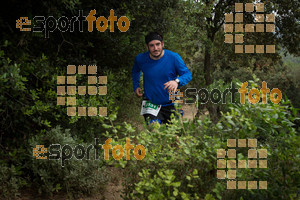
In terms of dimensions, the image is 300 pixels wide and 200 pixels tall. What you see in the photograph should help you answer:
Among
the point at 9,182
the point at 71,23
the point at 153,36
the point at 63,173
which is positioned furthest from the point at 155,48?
the point at 9,182

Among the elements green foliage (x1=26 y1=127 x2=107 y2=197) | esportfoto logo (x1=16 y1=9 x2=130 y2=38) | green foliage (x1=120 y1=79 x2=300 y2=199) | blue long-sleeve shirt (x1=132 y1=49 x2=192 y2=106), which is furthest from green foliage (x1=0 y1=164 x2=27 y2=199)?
blue long-sleeve shirt (x1=132 y1=49 x2=192 y2=106)

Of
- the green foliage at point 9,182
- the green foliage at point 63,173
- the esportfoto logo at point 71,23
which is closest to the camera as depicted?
the green foliage at point 9,182

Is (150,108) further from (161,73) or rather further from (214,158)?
(214,158)

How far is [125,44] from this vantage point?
23.9ft

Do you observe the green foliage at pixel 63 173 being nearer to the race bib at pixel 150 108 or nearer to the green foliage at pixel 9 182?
the green foliage at pixel 9 182

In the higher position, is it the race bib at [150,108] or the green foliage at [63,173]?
the race bib at [150,108]

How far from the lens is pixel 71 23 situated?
6.47 meters

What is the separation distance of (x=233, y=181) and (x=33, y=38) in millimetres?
4456

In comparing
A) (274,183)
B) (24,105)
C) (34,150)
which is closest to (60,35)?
(24,105)

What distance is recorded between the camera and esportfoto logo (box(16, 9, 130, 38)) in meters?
5.37

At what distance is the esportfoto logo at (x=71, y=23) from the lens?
211 inches

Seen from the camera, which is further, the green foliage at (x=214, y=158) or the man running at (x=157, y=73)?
the man running at (x=157, y=73)

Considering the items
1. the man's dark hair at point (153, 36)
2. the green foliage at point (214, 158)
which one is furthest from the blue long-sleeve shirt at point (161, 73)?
the green foliage at point (214, 158)

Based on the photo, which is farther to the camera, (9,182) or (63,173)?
(63,173)
